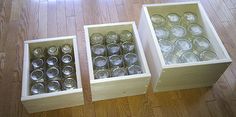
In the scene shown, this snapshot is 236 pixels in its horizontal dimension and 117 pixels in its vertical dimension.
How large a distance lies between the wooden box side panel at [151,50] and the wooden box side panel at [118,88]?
0.08 meters

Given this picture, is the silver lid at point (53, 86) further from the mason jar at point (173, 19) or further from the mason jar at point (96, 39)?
the mason jar at point (173, 19)

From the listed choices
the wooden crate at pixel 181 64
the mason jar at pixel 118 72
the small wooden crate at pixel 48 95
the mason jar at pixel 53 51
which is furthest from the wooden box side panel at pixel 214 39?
the mason jar at pixel 53 51

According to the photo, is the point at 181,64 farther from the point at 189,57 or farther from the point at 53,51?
the point at 53,51

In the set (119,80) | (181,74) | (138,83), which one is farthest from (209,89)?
(119,80)

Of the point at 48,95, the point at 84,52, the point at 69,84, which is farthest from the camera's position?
the point at 84,52

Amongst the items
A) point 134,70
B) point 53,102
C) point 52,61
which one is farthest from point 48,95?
point 134,70

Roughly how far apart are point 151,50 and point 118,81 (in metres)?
0.27

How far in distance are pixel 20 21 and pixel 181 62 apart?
1129 millimetres

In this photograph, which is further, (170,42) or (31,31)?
(31,31)

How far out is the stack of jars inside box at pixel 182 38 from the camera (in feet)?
4.17

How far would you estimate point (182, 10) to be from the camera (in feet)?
4.69

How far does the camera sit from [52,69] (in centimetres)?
126

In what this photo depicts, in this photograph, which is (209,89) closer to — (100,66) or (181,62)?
(181,62)

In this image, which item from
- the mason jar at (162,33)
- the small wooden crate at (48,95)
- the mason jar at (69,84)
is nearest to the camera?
the small wooden crate at (48,95)
